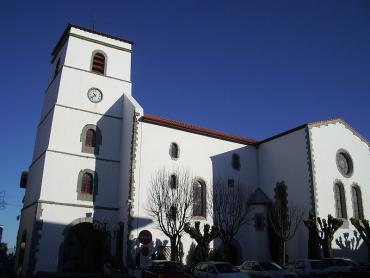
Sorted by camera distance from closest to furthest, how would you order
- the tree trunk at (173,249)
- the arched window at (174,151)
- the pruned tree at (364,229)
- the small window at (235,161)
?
the tree trunk at (173,249), the pruned tree at (364,229), the arched window at (174,151), the small window at (235,161)

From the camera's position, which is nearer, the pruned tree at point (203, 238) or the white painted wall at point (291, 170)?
the pruned tree at point (203, 238)

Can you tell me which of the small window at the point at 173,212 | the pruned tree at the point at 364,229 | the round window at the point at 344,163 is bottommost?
the pruned tree at the point at 364,229

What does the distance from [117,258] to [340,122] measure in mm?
20557

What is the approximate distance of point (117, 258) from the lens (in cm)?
2609

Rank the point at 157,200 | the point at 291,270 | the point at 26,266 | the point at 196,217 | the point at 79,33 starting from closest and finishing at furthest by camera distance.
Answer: the point at 291,270, the point at 26,266, the point at 157,200, the point at 196,217, the point at 79,33

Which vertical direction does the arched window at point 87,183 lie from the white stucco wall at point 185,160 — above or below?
below

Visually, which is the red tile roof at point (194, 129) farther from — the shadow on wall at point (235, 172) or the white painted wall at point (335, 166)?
the white painted wall at point (335, 166)

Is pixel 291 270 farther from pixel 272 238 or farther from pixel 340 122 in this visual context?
pixel 340 122

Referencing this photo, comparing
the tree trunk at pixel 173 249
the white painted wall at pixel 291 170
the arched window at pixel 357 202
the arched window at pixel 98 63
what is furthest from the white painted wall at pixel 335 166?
the arched window at pixel 98 63

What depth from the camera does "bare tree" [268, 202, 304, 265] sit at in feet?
89.4

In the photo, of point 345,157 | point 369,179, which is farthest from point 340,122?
point 369,179

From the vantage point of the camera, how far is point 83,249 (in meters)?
26.4

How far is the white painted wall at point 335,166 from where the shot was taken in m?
28.4

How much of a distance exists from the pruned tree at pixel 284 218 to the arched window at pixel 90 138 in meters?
13.9
